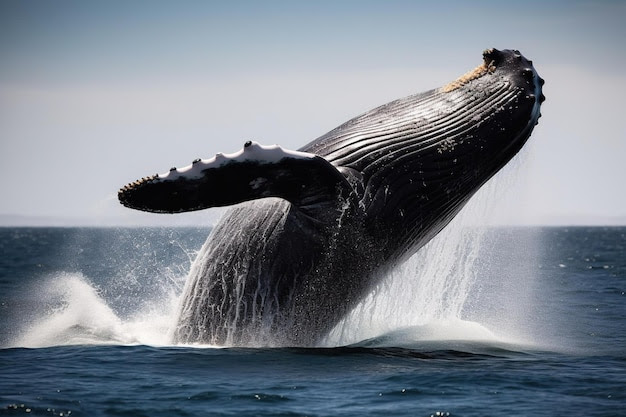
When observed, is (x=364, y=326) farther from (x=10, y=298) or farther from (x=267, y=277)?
(x=10, y=298)

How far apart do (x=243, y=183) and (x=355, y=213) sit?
1.48 meters

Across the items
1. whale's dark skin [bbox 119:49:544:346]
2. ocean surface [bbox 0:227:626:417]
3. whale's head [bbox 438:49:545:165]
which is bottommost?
ocean surface [bbox 0:227:626:417]

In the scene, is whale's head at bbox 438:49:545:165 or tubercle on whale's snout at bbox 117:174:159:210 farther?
whale's head at bbox 438:49:545:165

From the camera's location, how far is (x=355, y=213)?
33.7 feet

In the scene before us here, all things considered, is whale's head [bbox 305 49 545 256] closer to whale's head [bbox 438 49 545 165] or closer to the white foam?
whale's head [bbox 438 49 545 165]

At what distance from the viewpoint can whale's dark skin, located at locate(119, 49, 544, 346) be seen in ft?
33.8

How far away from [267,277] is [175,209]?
5.42 ft

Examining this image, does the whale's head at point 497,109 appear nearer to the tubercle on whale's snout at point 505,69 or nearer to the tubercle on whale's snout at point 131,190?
the tubercle on whale's snout at point 505,69

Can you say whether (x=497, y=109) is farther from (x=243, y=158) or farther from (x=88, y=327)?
(x=88, y=327)

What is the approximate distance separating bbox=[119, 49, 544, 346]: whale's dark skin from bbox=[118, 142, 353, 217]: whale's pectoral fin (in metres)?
0.05

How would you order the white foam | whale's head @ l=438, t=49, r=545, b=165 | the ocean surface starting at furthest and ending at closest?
the white foam
whale's head @ l=438, t=49, r=545, b=165
the ocean surface

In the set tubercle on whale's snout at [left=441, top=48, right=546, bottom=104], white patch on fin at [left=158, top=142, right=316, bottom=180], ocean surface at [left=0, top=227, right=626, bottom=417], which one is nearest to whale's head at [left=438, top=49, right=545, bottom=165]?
tubercle on whale's snout at [left=441, top=48, right=546, bottom=104]

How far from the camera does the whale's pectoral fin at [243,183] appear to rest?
8914 mm

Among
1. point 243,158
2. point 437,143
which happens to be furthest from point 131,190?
point 437,143
